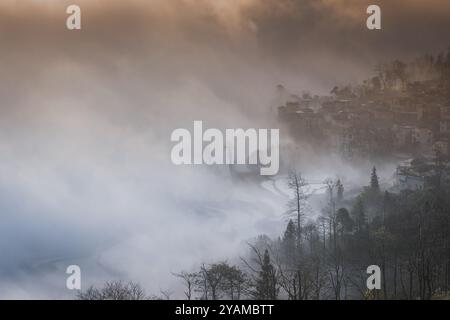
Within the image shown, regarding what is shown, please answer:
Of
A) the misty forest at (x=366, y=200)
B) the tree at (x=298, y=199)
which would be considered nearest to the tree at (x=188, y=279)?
the misty forest at (x=366, y=200)

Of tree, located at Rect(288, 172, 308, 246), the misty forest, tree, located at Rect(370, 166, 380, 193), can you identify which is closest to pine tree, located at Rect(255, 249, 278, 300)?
the misty forest

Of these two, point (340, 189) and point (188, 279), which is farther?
point (340, 189)

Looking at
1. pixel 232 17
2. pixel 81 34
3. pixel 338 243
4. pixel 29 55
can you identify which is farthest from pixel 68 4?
pixel 338 243

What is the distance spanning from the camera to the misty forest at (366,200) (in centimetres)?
801

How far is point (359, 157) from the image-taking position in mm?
8344

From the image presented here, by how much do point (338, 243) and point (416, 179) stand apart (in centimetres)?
149

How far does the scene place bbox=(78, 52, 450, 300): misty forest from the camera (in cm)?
801

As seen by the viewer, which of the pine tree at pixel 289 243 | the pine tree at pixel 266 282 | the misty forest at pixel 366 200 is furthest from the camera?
the pine tree at pixel 289 243

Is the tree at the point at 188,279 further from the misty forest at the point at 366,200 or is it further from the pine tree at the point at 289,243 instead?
the pine tree at the point at 289,243

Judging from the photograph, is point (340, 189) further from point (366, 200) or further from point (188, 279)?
point (188, 279)

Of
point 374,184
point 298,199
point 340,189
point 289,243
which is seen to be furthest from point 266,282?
point 374,184

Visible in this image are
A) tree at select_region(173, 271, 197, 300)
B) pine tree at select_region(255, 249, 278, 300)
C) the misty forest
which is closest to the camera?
pine tree at select_region(255, 249, 278, 300)

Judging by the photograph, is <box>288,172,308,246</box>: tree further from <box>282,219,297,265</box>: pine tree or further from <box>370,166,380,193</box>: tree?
<box>370,166,380,193</box>: tree

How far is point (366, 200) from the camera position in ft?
27.0
